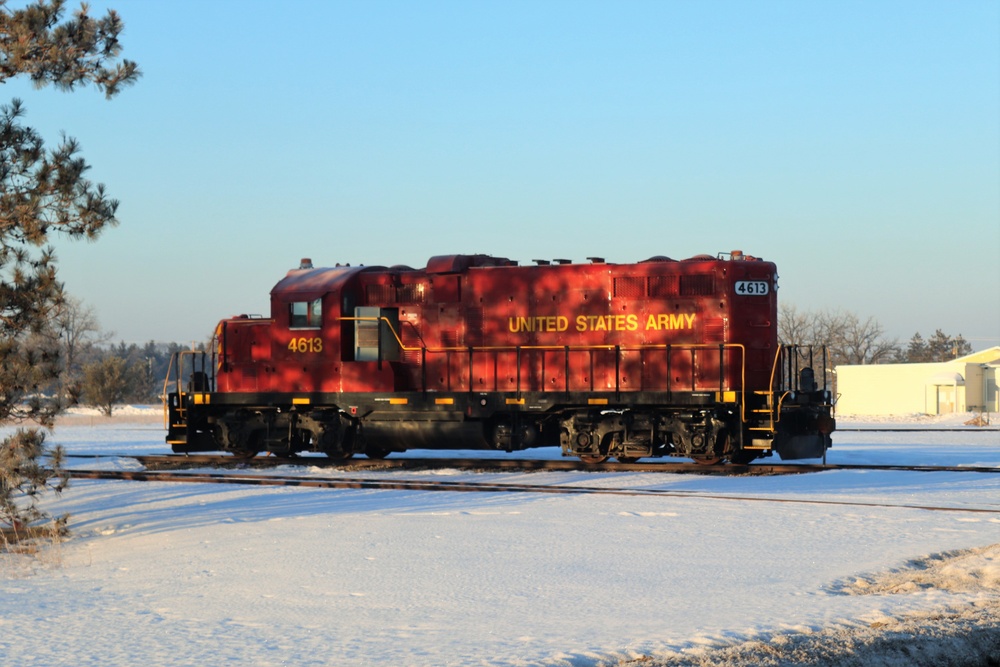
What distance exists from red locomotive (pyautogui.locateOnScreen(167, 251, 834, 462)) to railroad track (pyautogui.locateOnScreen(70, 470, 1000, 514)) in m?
2.71

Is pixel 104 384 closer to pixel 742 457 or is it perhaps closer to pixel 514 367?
pixel 514 367

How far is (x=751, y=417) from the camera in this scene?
1933 centimetres

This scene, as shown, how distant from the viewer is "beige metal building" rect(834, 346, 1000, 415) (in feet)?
214

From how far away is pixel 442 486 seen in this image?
17062 millimetres

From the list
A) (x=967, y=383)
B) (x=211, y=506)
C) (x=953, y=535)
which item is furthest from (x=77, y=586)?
(x=967, y=383)

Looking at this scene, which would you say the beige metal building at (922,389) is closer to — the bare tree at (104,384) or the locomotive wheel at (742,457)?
the bare tree at (104,384)

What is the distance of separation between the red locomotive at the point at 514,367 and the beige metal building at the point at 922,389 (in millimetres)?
45988

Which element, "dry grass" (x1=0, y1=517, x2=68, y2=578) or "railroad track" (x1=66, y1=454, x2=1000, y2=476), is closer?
"dry grass" (x1=0, y1=517, x2=68, y2=578)

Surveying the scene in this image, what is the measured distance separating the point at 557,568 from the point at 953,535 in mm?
4644

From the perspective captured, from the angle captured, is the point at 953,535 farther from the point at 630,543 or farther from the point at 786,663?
the point at 786,663

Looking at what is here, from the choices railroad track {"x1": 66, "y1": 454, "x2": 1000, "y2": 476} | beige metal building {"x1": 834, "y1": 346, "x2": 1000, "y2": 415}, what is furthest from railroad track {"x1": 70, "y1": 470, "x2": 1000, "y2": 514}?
beige metal building {"x1": 834, "y1": 346, "x2": 1000, "y2": 415}

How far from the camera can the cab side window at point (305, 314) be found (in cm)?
2228

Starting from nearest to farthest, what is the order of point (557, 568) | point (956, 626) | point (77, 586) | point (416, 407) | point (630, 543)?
point (956, 626), point (77, 586), point (557, 568), point (630, 543), point (416, 407)

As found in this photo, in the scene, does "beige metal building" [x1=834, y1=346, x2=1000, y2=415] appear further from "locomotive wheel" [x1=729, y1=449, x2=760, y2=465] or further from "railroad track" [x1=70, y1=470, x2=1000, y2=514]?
"railroad track" [x1=70, y1=470, x2=1000, y2=514]
